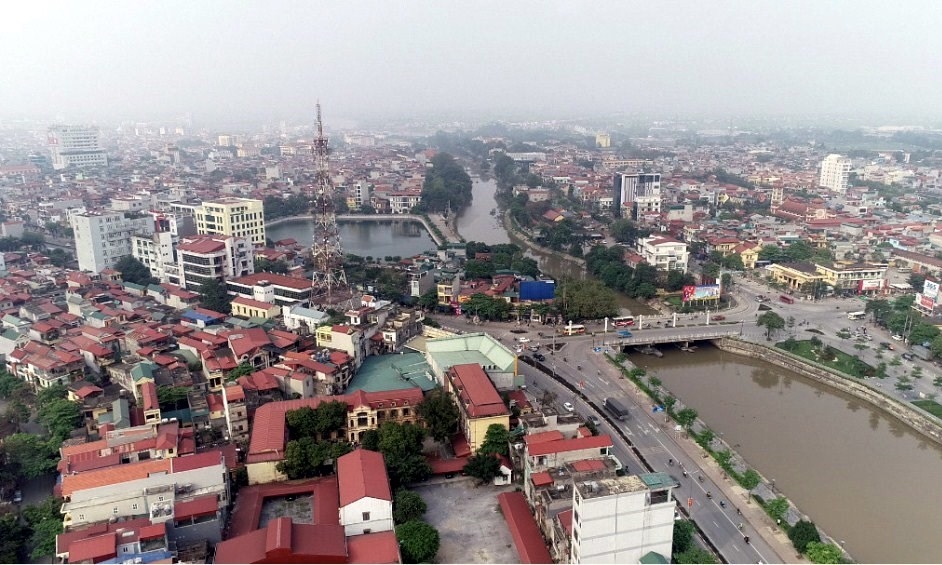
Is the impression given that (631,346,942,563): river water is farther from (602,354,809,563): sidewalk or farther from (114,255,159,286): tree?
(114,255,159,286): tree

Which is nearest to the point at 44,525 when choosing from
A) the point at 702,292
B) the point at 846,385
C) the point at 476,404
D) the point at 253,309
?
the point at 476,404

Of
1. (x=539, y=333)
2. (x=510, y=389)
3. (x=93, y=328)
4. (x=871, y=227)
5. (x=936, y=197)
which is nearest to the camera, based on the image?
(x=510, y=389)

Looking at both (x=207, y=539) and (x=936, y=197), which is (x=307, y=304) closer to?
(x=207, y=539)

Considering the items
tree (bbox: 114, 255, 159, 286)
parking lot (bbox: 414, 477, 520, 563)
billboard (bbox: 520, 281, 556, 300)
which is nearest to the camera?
parking lot (bbox: 414, 477, 520, 563)

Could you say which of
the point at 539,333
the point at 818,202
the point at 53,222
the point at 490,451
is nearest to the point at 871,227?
the point at 818,202

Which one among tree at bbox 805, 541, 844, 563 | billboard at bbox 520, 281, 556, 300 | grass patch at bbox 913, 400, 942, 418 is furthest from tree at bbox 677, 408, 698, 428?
billboard at bbox 520, 281, 556, 300

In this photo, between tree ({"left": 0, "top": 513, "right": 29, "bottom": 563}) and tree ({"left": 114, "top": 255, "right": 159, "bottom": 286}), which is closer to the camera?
tree ({"left": 0, "top": 513, "right": 29, "bottom": 563})

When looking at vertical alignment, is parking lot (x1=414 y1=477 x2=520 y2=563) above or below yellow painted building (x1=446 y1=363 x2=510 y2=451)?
below
